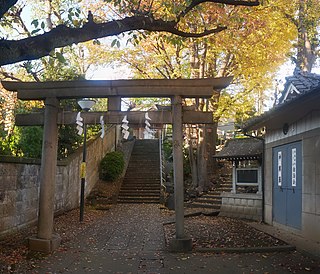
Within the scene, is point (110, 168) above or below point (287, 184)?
above

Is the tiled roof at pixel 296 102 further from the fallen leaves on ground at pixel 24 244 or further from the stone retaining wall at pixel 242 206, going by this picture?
the fallen leaves on ground at pixel 24 244

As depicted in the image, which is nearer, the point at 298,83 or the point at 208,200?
the point at 298,83

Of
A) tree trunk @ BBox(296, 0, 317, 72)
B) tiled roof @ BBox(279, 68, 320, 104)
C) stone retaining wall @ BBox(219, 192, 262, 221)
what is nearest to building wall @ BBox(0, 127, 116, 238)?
stone retaining wall @ BBox(219, 192, 262, 221)

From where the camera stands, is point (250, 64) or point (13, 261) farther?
point (250, 64)

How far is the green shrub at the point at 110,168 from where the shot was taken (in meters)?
21.2

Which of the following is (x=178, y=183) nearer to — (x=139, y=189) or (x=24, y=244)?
(x=24, y=244)

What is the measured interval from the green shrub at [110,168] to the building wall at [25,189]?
15.6ft

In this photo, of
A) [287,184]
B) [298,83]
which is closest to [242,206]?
[287,184]

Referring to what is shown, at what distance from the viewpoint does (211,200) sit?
59.0 feet

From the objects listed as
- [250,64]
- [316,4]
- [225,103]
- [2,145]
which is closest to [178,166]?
[2,145]

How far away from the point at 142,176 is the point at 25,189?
1245 cm

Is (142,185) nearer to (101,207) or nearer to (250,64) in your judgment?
(101,207)

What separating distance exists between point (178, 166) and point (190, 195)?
11.1 meters

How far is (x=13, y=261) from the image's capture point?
281 inches
